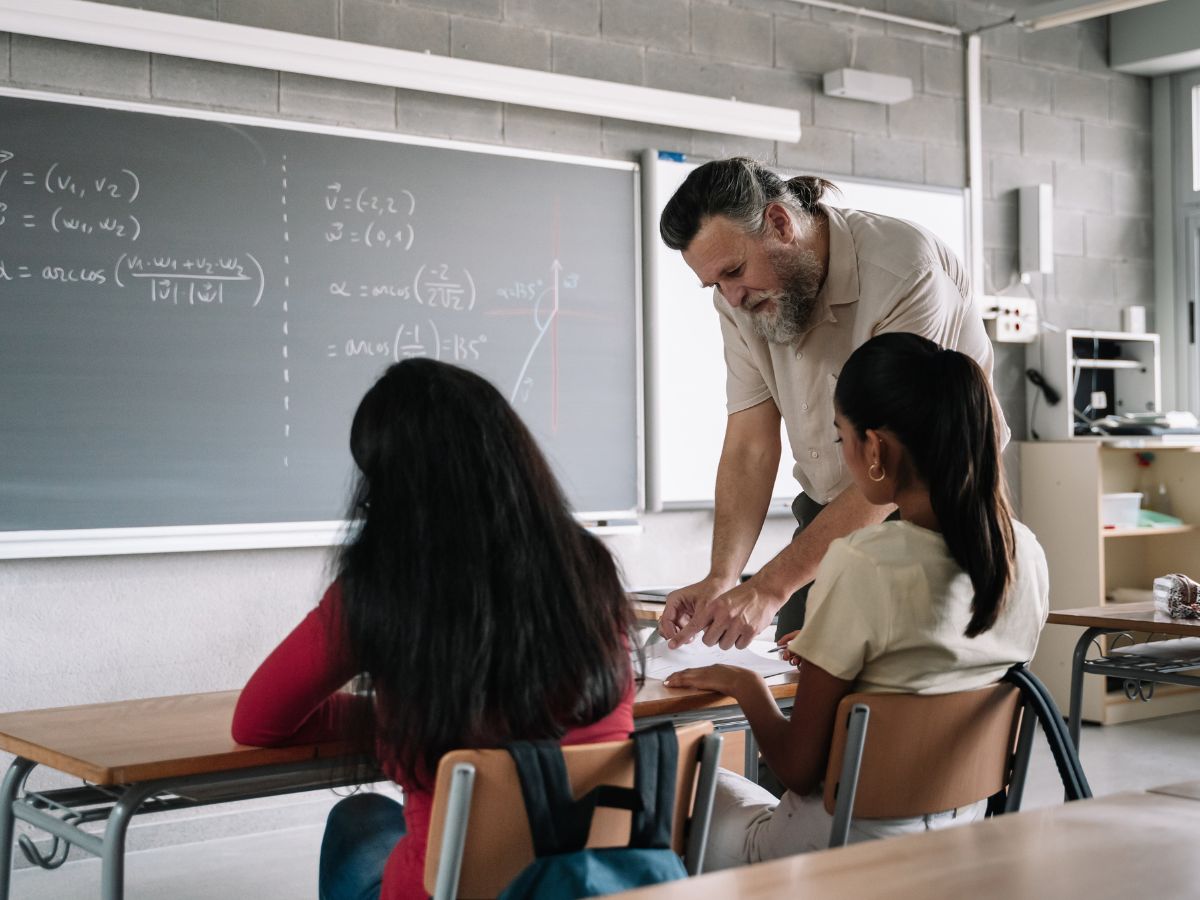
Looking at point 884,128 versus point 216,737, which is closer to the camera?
point 216,737

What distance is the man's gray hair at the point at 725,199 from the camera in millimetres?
2332

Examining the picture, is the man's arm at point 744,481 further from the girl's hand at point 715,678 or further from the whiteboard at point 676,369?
the whiteboard at point 676,369

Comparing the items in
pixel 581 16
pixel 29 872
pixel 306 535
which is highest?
pixel 581 16

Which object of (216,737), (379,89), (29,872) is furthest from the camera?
(379,89)

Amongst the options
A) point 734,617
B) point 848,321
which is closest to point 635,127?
point 848,321

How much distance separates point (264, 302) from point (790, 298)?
1.88 m

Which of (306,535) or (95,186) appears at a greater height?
(95,186)

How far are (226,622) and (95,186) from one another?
4.05 ft

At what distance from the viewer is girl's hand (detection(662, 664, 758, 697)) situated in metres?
1.86

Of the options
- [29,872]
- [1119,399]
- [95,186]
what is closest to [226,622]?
[29,872]

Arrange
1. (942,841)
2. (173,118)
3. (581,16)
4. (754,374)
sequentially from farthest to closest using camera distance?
(581,16) < (173,118) < (754,374) < (942,841)

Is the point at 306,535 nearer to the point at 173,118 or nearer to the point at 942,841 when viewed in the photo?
the point at 173,118

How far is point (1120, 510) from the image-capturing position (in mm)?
5203

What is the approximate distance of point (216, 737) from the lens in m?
1.68
